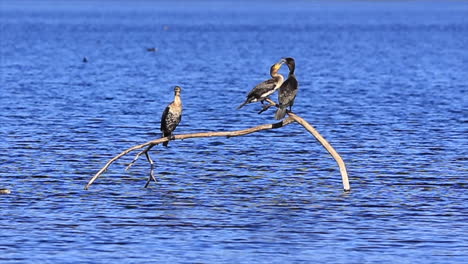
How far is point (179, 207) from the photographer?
892 inches

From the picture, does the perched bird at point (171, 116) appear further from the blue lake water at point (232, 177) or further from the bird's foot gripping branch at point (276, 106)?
the blue lake water at point (232, 177)

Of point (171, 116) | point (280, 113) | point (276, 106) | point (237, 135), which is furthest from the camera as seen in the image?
point (171, 116)

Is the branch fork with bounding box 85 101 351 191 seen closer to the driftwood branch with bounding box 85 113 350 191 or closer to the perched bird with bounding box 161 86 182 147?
the driftwood branch with bounding box 85 113 350 191

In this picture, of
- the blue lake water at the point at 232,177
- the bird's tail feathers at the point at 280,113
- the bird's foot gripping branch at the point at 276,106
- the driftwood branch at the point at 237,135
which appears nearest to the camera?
the blue lake water at the point at 232,177

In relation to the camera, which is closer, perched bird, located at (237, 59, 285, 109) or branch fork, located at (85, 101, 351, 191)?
branch fork, located at (85, 101, 351, 191)

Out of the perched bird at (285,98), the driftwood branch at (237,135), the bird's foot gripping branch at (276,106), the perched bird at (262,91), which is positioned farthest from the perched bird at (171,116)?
the perched bird at (285,98)

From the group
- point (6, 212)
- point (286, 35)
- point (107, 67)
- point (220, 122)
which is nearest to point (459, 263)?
point (6, 212)

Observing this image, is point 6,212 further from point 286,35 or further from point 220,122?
point 286,35

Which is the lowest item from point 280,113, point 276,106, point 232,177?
point 232,177

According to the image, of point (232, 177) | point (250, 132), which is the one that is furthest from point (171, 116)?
point (232, 177)

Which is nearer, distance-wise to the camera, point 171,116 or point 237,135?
point 237,135

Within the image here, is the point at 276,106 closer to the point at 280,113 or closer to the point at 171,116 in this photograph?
the point at 280,113

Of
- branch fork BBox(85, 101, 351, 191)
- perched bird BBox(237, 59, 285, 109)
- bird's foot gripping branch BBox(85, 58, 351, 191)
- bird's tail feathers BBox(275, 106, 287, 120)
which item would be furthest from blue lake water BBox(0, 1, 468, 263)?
perched bird BBox(237, 59, 285, 109)

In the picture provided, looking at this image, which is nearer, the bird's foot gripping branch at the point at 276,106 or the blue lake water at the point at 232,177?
the blue lake water at the point at 232,177
